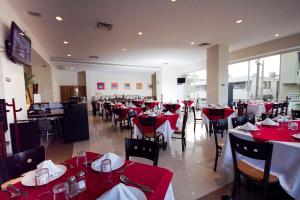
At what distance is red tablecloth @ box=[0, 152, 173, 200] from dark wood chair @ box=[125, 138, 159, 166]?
338 mm

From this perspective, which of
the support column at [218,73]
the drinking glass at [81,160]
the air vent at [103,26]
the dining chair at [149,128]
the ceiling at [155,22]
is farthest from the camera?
the support column at [218,73]

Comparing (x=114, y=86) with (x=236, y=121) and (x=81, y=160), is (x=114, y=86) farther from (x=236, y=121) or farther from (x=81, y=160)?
(x=81, y=160)

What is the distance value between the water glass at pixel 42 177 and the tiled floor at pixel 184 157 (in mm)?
1629

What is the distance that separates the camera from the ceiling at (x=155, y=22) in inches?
138

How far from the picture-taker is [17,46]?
323 centimetres

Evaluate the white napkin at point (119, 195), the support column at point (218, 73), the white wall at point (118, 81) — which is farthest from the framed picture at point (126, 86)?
the white napkin at point (119, 195)

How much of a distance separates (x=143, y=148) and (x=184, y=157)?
74.1 inches

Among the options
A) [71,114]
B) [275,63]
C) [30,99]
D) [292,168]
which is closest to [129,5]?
[71,114]

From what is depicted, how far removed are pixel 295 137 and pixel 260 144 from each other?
759 millimetres

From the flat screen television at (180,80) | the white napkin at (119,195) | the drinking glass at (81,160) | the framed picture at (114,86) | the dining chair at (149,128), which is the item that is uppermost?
the flat screen television at (180,80)

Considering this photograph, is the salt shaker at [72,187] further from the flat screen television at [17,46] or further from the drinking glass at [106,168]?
the flat screen television at [17,46]

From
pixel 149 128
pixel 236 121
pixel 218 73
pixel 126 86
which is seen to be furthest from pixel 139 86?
pixel 236 121

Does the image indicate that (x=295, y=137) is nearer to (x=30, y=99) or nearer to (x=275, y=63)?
(x=275, y=63)
